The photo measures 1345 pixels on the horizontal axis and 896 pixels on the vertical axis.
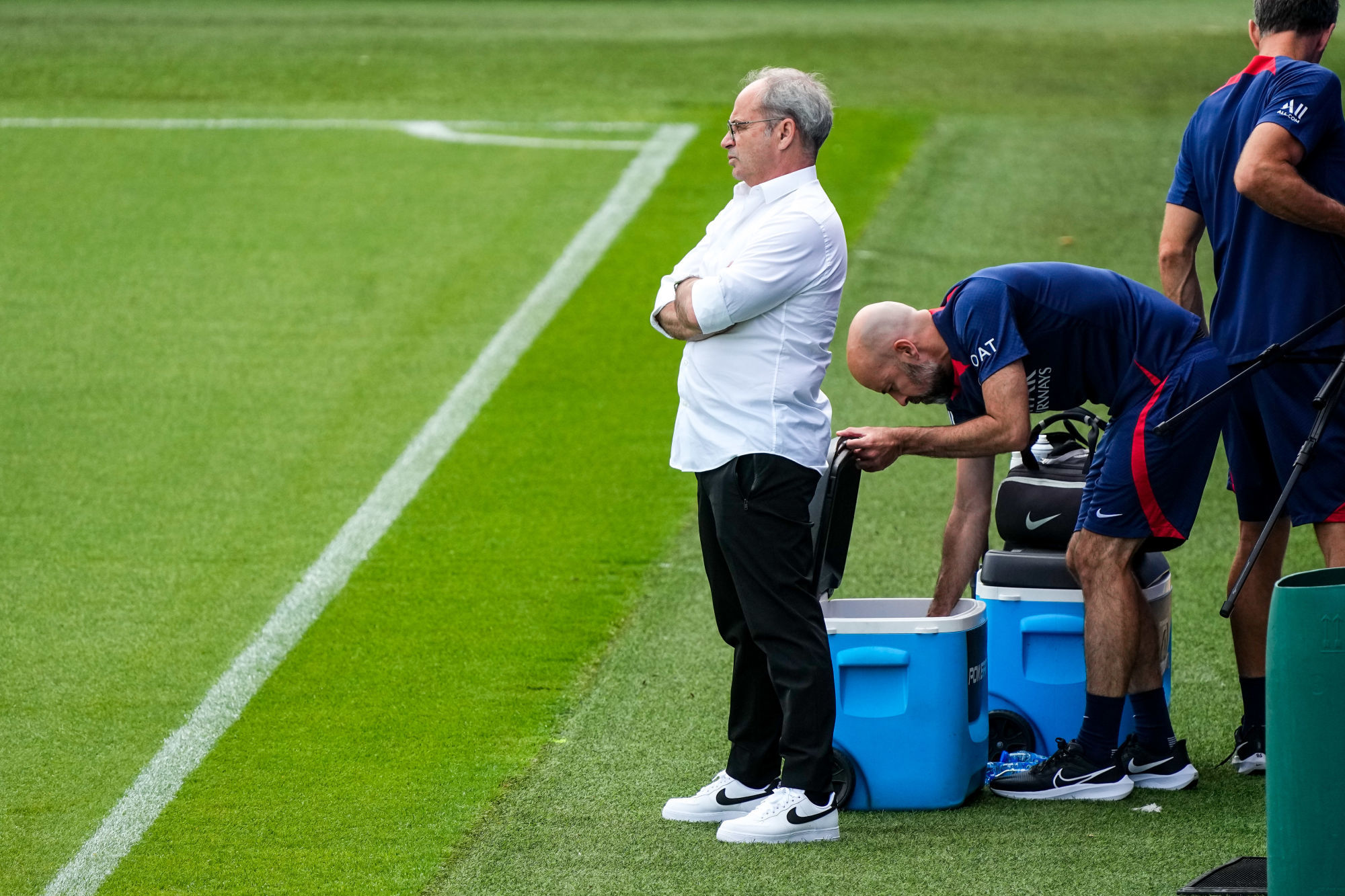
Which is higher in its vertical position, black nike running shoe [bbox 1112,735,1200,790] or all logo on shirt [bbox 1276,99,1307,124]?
all logo on shirt [bbox 1276,99,1307,124]

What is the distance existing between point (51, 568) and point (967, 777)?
3.79 m

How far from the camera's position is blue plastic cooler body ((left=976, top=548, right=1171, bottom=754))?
15.9ft

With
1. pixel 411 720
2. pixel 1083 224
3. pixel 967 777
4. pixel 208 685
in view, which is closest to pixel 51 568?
pixel 208 685

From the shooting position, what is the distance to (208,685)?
5.60 metres

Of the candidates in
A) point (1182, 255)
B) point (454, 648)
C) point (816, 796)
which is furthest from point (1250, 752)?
point (454, 648)

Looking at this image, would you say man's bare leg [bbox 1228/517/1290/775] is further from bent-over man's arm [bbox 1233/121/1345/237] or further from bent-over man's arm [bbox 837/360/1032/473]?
bent-over man's arm [bbox 837/360/1032/473]

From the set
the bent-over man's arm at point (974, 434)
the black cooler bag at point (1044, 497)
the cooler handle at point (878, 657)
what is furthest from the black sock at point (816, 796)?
the black cooler bag at point (1044, 497)

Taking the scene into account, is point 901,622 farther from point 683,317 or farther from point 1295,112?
point 1295,112

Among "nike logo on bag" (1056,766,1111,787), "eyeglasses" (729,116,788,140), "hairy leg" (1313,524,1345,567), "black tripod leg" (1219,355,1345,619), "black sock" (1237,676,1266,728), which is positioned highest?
"eyeglasses" (729,116,788,140)

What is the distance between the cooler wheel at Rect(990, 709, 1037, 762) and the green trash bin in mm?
1394

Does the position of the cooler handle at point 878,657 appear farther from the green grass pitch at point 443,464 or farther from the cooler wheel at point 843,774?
the green grass pitch at point 443,464

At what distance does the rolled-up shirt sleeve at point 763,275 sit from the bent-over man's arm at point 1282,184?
1.20 m

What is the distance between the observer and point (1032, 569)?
4.91 m

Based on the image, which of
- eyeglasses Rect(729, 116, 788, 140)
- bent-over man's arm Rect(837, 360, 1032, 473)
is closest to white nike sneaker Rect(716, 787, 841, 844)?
bent-over man's arm Rect(837, 360, 1032, 473)
